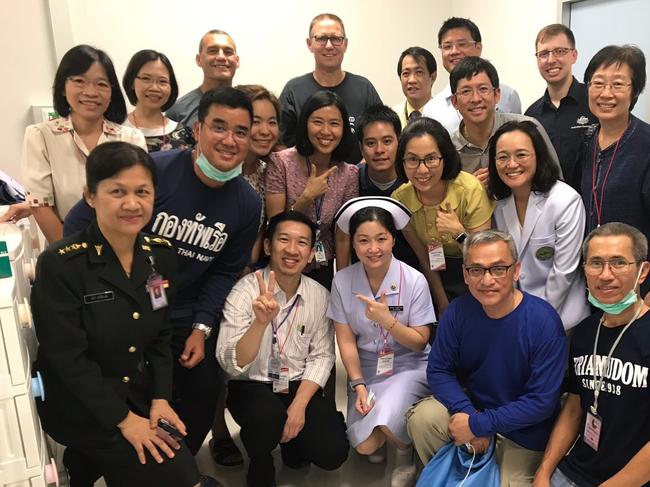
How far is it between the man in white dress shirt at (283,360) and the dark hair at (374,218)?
0.19 meters

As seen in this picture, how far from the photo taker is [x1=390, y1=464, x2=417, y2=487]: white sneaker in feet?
7.66

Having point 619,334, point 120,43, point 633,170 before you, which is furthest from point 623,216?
point 120,43

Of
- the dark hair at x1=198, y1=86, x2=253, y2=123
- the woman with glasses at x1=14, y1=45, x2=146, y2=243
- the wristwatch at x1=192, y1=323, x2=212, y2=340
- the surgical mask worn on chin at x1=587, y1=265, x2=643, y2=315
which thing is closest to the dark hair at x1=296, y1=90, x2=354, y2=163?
the dark hair at x1=198, y1=86, x2=253, y2=123

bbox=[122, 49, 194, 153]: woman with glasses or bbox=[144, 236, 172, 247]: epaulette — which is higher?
bbox=[122, 49, 194, 153]: woman with glasses

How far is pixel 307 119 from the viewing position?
265 centimetres

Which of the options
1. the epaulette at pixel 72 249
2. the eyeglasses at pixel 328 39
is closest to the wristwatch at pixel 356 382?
the epaulette at pixel 72 249

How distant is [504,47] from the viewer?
15.8 ft

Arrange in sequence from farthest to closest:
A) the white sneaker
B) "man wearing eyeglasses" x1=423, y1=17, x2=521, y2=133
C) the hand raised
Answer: "man wearing eyeglasses" x1=423, y1=17, x2=521, y2=133, the white sneaker, the hand raised

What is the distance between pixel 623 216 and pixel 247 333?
62.8 inches

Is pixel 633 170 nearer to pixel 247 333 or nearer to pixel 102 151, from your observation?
pixel 247 333

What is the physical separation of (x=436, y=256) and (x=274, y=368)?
34.1 inches

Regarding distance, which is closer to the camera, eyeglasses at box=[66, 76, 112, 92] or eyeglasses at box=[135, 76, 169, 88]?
eyeglasses at box=[66, 76, 112, 92]

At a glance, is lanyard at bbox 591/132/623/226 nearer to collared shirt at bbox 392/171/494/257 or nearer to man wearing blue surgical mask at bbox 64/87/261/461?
collared shirt at bbox 392/171/494/257

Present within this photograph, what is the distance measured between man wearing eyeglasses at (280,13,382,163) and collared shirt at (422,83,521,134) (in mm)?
327
